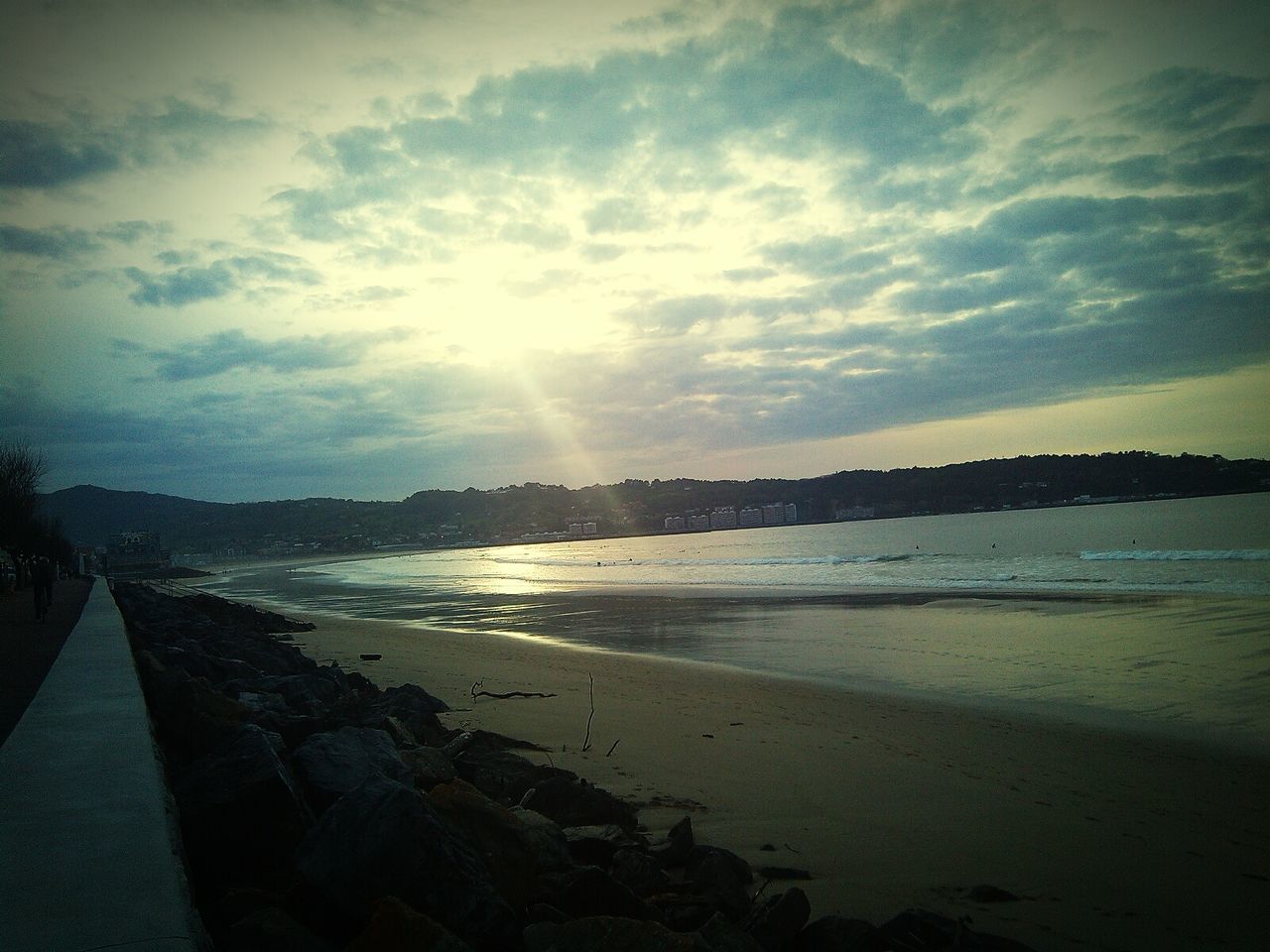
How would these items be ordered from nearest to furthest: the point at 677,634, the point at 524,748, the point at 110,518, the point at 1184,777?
the point at 1184,777 → the point at 524,748 → the point at 677,634 → the point at 110,518

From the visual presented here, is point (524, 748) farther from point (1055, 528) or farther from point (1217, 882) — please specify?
point (1055, 528)

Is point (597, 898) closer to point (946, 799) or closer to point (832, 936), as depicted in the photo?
point (832, 936)

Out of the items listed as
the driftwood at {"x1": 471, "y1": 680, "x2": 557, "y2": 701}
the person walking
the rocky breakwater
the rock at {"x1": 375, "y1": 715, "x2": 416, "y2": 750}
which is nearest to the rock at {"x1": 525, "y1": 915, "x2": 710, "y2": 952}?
the rocky breakwater

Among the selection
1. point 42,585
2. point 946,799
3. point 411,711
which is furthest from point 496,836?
point 42,585

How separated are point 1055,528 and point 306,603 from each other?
185 feet

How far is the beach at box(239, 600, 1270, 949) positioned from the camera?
4.23m

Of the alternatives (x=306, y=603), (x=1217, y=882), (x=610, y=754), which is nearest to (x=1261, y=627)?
(x=1217, y=882)

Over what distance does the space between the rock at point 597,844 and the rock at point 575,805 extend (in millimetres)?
355

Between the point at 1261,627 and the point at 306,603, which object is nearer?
the point at 1261,627

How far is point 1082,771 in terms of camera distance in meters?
6.76

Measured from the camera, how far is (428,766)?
Answer: 520 cm

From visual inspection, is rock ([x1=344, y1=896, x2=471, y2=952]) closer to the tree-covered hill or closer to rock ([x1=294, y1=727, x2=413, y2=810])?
rock ([x1=294, y1=727, x2=413, y2=810])

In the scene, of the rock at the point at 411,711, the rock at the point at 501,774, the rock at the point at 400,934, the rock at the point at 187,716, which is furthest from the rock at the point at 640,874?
the rock at the point at 411,711

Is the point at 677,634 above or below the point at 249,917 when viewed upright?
below
